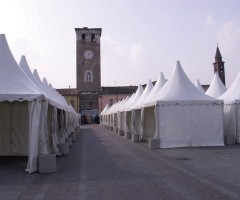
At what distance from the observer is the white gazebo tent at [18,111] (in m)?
11.2

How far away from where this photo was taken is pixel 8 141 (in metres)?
14.9

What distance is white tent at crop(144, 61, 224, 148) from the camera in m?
17.9

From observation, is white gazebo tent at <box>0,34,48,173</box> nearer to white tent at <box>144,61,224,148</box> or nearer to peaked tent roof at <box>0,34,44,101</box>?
peaked tent roof at <box>0,34,44,101</box>

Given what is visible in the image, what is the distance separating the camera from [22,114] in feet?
48.9

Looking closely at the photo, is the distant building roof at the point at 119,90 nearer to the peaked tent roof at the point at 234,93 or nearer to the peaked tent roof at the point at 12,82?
the peaked tent roof at the point at 234,93

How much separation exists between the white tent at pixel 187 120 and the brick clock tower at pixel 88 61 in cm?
5356

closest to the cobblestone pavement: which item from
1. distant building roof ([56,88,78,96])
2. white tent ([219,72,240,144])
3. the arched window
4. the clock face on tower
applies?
white tent ([219,72,240,144])

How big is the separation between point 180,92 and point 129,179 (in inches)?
382

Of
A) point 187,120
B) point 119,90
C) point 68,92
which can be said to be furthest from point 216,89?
point 119,90

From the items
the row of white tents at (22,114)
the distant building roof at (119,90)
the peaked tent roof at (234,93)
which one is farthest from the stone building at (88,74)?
the row of white tents at (22,114)

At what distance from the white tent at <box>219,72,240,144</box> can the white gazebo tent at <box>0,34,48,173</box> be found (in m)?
10.5

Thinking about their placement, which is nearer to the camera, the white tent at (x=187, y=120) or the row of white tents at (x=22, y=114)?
the row of white tents at (x=22, y=114)

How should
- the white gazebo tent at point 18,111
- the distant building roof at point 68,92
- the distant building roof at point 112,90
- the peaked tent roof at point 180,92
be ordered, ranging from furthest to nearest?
the distant building roof at point 112,90
the distant building roof at point 68,92
the peaked tent roof at point 180,92
the white gazebo tent at point 18,111

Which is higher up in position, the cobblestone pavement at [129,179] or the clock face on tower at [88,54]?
the clock face on tower at [88,54]
